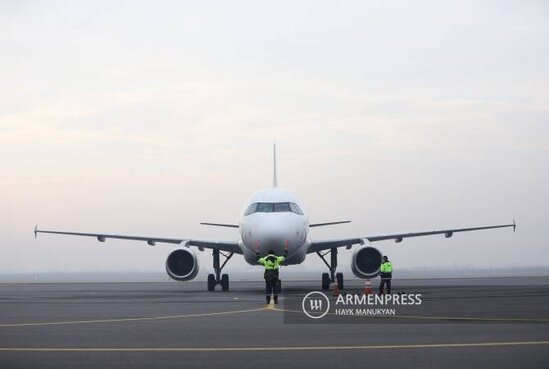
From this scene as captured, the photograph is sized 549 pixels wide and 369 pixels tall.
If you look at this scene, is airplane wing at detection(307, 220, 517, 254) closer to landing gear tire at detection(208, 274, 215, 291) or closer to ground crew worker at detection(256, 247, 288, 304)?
landing gear tire at detection(208, 274, 215, 291)

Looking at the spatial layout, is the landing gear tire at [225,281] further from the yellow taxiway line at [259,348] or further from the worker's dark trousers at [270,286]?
the yellow taxiway line at [259,348]

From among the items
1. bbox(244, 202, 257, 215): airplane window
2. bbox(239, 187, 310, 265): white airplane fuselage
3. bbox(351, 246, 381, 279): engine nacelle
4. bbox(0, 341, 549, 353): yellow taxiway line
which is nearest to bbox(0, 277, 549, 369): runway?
bbox(0, 341, 549, 353): yellow taxiway line

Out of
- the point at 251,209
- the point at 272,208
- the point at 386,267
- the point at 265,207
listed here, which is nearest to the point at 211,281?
the point at 251,209

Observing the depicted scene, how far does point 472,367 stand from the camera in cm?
1016

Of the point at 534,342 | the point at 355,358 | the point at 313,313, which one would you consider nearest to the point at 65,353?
the point at 355,358

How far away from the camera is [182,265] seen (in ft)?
115

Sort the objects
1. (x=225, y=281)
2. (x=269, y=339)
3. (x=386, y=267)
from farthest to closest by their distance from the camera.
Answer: (x=225, y=281) < (x=386, y=267) < (x=269, y=339)

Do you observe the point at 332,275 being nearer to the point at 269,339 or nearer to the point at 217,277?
the point at 217,277

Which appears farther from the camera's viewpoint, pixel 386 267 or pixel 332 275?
→ pixel 332 275

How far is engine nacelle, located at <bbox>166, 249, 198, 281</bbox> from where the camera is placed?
3497 centimetres

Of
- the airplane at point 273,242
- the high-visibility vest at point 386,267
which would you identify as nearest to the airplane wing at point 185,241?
the airplane at point 273,242

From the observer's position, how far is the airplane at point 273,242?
32188mm

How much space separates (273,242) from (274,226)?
0.56 meters

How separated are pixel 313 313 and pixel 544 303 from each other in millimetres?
6854
